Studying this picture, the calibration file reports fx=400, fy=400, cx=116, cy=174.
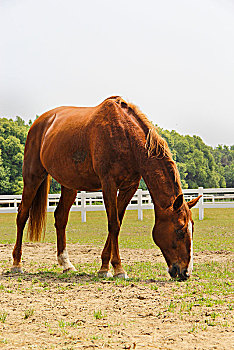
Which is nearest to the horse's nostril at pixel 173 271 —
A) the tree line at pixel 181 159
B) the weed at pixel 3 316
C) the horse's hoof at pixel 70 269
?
the horse's hoof at pixel 70 269

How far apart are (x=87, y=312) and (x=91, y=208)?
1344cm

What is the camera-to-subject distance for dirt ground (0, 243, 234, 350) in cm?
309

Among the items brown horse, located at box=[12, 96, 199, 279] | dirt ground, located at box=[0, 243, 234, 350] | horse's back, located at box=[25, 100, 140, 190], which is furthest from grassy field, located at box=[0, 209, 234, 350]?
horse's back, located at box=[25, 100, 140, 190]

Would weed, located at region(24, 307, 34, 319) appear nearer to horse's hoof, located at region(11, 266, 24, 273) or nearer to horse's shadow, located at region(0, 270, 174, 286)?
horse's shadow, located at region(0, 270, 174, 286)

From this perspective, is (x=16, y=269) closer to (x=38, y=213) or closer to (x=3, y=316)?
(x=38, y=213)

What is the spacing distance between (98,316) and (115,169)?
2.27m

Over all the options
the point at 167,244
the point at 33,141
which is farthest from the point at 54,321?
the point at 33,141

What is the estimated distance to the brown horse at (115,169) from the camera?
5.27 m

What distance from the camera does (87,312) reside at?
12.8ft

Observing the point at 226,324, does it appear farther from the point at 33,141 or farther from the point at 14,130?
the point at 14,130

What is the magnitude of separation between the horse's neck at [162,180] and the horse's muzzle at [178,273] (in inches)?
32.3

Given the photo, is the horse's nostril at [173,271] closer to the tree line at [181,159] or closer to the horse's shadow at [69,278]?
the horse's shadow at [69,278]

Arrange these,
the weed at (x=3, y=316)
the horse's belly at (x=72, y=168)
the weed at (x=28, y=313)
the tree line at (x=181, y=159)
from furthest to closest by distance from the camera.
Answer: the tree line at (x=181, y=159) → the horse's belly at (x=72, y=168) → the weed at (x=28, y=313) → the weed at (x=3, y=316)

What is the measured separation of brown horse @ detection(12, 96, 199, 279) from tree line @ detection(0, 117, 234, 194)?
28.3 meters
